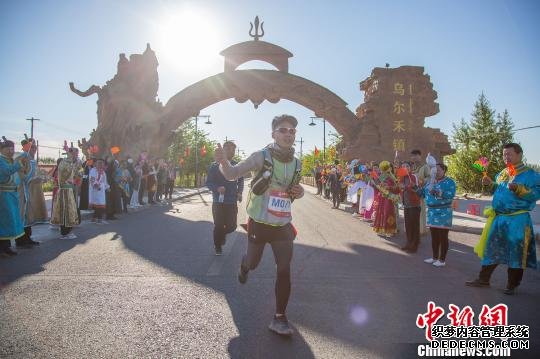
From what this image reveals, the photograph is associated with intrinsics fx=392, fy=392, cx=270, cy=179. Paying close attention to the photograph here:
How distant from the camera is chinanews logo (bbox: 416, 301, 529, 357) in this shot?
133 inches

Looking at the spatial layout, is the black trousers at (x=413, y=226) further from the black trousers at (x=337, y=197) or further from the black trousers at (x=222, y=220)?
the black trousers at (x=337, y=197)

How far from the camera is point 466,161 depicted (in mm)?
39375

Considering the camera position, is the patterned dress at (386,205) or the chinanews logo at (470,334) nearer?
the chinanews logo at (470,334)

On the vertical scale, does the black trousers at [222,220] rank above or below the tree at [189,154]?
below

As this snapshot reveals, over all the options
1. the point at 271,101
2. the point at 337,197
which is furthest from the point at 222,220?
the point at 271,101

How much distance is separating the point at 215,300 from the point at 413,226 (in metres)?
5.11

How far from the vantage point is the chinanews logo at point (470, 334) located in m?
3.38

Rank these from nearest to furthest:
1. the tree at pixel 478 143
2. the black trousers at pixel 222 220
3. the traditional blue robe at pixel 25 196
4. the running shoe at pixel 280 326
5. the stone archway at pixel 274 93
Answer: the running shoe at pixel 280 326 < the black trousers at pixel 222 220 < the traditional blue robe at pixel 25 196 < the stone archway at pixel 274 93 < the tree at pixel 478 143

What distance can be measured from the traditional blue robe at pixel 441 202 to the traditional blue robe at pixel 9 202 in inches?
294

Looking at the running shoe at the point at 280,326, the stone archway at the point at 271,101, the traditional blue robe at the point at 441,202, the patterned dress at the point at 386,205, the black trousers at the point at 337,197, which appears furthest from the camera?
the black trousers at the point at 337,197

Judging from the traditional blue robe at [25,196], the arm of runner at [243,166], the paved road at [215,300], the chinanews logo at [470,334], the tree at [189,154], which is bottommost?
the paved road at [215,300]

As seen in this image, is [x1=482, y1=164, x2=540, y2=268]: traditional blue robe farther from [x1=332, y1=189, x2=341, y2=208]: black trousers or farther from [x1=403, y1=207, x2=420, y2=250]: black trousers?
[x1=332, y1=189, x2=341, y2=208]: black trousers

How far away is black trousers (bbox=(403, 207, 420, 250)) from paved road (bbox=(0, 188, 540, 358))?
282 millimetres

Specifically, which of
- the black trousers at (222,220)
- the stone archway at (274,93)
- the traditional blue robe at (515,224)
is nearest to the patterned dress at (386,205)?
the traditional blue robe at (515,224)
